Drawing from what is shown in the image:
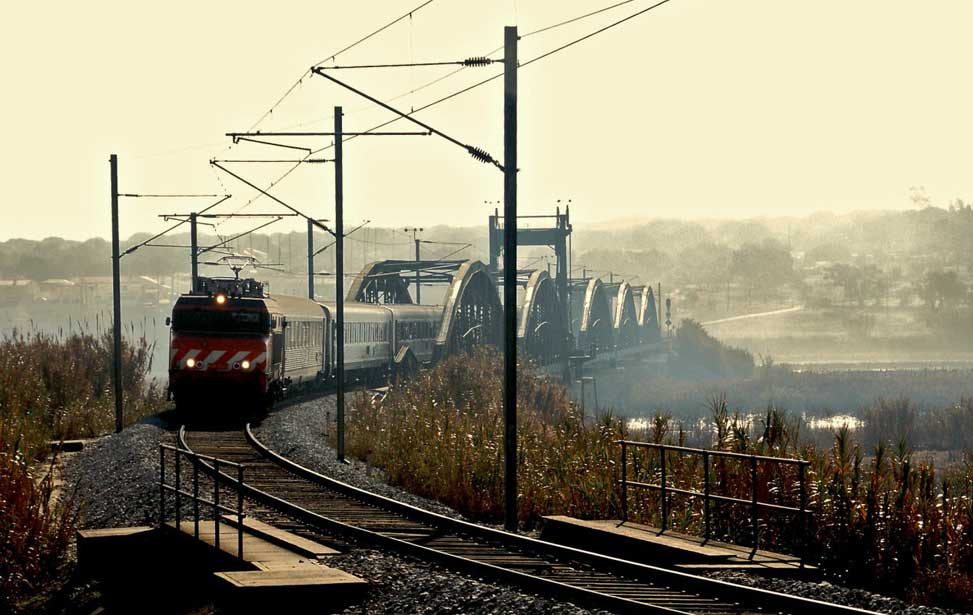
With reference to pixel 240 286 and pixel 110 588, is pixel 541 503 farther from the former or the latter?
pixel 240 286

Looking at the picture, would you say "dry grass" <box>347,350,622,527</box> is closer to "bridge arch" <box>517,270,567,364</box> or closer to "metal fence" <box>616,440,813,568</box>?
"metal fence" <box>616,440,813,568</box>

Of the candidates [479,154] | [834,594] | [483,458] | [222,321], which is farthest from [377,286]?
[834,594]

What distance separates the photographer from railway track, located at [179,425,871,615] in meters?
11.6

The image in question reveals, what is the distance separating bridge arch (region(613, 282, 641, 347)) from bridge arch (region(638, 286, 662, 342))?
231 inches

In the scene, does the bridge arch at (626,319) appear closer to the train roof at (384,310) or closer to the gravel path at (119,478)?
the train roof at (384,310)

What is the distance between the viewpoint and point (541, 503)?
20859 mm

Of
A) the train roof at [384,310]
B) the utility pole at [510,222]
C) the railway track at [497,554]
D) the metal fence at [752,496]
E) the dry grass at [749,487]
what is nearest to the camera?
the railway track at [497,554]

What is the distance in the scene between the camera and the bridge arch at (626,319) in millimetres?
143375

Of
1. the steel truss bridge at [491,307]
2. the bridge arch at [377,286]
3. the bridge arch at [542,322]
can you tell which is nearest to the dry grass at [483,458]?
the steel truss bridge at [491,307]

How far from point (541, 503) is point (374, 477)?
5662 mm

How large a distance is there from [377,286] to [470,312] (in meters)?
11.3

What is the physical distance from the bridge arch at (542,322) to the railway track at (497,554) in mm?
62293

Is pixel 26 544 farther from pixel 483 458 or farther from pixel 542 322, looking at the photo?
pixel 542 322

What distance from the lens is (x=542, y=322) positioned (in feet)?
311
